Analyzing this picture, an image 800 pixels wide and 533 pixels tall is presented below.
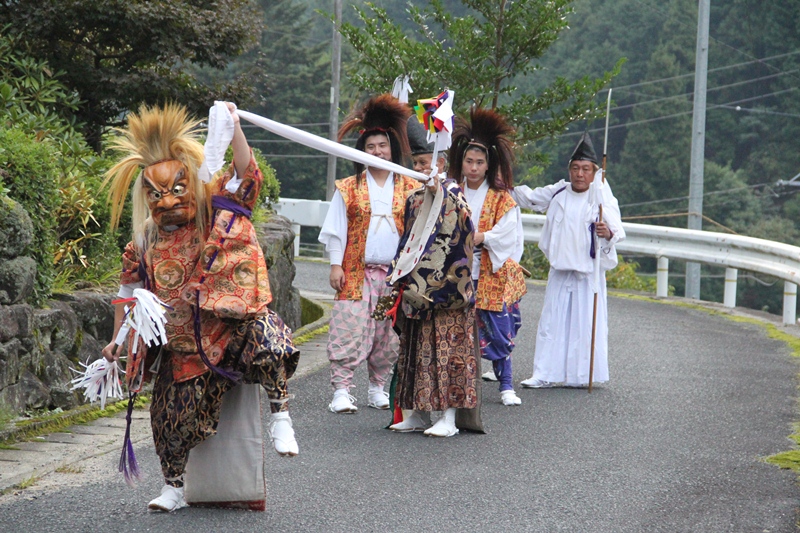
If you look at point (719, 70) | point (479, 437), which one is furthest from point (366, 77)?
point (719, 70)

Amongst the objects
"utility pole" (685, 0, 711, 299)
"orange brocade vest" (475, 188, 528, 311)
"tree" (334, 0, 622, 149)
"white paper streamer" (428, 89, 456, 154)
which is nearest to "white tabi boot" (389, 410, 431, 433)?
"orange brocade vest" (475, 188, 528, 311)

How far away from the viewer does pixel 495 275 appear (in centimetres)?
784

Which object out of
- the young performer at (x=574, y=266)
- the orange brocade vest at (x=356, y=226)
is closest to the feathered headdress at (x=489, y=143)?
the orange brocade vest at (x=356, y=226)

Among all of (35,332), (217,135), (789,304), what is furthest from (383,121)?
(789,304)

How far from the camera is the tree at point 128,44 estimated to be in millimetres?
9984

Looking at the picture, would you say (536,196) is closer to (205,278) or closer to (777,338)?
(777,338)

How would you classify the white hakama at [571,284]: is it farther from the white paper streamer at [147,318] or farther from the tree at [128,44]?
the white paper streamer at [147,318]

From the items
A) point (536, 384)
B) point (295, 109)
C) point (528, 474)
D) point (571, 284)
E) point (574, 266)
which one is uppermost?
point (295, 109)

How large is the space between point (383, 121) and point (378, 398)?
196 centimetres

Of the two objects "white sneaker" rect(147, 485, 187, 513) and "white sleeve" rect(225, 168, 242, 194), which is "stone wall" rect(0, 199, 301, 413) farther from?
"white sleeve" rect(225, 168, 242, 194)

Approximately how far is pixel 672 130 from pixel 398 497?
50.0 metres

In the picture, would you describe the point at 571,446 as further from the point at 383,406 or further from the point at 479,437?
the point at 383,406

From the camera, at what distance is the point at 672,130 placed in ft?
173

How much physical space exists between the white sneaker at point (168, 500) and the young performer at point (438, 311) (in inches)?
82.7
